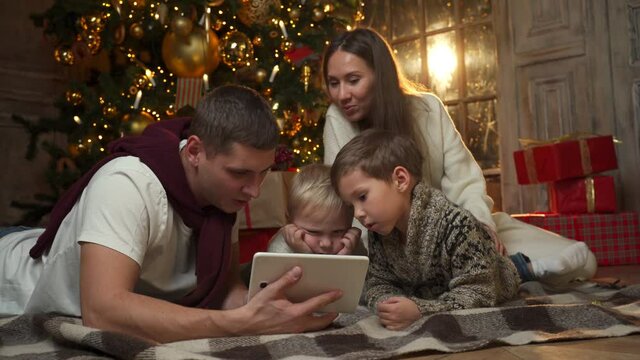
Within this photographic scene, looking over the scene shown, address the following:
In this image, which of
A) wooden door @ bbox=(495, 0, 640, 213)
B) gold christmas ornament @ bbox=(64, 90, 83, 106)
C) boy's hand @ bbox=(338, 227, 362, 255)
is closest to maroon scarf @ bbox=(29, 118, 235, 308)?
boy's hand @ bbox=(338, 227, 362, 255)

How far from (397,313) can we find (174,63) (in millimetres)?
2406

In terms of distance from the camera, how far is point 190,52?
12.2ft

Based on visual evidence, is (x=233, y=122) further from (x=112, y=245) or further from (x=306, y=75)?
(x=306, y=75)

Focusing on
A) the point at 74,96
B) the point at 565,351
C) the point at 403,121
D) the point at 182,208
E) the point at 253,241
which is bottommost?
the point at 565,351

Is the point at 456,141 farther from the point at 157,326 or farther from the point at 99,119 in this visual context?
the point at 99,119

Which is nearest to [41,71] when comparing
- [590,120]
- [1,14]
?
[1,14]

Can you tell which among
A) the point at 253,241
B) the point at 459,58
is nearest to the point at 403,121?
the point at 253,241

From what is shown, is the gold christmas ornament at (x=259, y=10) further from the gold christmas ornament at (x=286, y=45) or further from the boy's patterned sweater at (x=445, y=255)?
the boy's patterned sweater at (x=445, y=255)

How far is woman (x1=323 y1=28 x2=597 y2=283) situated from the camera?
8.28 feet

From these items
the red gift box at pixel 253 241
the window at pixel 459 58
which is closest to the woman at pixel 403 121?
the red gift box at pixel 253 241

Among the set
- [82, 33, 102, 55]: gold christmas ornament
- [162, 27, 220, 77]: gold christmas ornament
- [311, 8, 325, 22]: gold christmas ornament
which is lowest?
[162, 27, 220, 77]: gold christmas ornament

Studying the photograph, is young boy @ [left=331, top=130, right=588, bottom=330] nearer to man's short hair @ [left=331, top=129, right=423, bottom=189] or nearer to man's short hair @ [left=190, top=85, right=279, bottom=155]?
man's short hair @ [left=331, top=129, right=423, bottom=189]

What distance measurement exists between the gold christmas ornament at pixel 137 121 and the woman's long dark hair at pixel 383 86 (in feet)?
4.41

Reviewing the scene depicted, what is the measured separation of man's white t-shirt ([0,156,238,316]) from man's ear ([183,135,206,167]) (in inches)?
3.8
